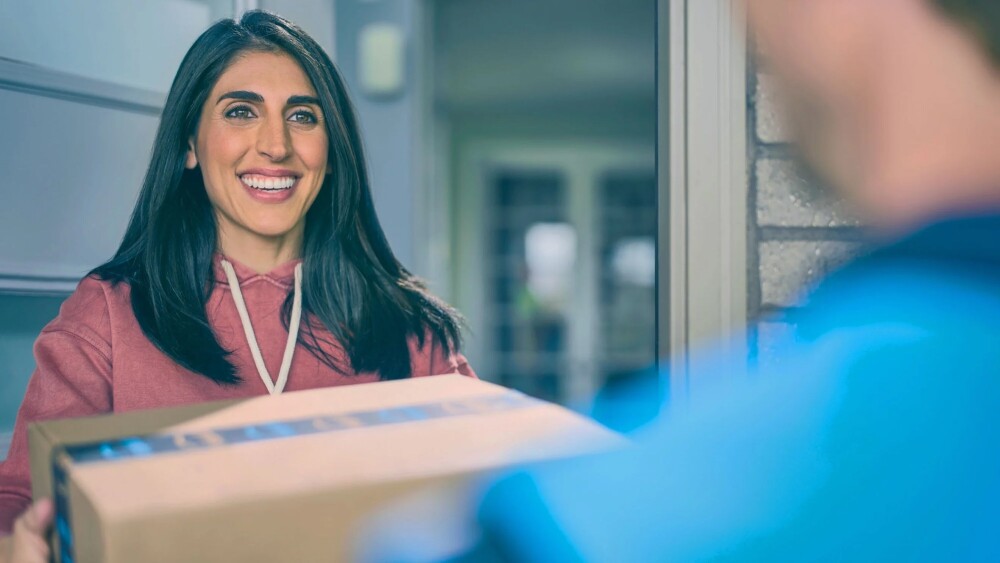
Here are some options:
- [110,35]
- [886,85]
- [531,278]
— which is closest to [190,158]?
[110,35]

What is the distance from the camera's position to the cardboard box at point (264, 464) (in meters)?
0.42

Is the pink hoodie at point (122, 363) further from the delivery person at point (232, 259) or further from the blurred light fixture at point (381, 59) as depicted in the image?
the blurred light fixture at point (381, 59)

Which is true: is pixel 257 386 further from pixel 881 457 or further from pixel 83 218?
pixel 881 457

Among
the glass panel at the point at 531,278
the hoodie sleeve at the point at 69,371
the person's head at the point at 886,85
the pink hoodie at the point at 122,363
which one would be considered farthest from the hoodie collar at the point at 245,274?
the glass panel at the point at 531,278

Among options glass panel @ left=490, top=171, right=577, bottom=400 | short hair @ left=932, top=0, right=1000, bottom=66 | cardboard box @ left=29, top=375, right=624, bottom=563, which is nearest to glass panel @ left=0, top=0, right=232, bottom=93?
cardboard box @ left=29, top=375, right=624, bottom=563

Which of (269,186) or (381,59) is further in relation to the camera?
(381,59)

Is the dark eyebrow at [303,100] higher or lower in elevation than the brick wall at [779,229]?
higher

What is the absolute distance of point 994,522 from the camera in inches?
16.8

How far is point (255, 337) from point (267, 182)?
16 centimetres

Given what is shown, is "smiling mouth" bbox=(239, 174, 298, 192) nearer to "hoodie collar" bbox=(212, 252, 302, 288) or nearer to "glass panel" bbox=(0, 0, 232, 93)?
"hoodie collar" bbox=(212, 252, 302, 288)

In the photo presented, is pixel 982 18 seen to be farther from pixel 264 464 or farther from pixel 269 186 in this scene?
pixel 269 186

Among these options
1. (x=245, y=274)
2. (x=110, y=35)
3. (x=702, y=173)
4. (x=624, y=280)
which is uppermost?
(x=110, y=35)

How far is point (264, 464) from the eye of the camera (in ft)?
1.54

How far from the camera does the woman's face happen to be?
2.58ft
